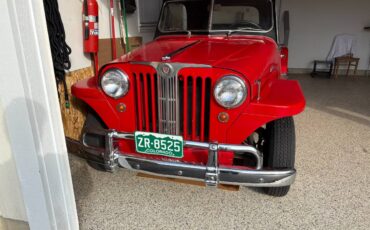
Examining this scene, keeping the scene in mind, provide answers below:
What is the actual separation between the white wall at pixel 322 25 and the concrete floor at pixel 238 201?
4706 millimetres

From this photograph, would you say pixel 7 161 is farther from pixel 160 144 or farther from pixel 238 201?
pixel 238 201

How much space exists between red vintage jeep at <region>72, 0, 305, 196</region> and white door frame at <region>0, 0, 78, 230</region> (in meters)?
0.42

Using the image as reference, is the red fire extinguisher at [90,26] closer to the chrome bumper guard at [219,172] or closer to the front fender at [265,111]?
the chrome bumper guard at [219,172]

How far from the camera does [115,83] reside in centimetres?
159

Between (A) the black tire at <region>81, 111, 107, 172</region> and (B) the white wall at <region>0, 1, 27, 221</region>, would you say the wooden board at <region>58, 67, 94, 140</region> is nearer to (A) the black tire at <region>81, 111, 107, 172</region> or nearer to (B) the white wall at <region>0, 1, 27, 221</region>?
(A) the black tire at <region>81, 111, 107, 172</region>

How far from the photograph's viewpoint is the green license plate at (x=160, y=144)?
1.45 meters

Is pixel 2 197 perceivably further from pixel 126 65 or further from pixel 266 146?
pixel 266 146

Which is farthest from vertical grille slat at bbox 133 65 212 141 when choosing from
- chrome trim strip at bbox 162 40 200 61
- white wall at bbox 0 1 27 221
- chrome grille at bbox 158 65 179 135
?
white wall at bbox 0 1 27 221

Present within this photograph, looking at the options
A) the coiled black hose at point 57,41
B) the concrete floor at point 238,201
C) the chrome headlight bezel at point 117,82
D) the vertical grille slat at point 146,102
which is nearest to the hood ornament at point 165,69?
the vertical grille slat at point 146,102

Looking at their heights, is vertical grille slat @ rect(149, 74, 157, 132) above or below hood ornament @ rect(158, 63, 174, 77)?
below

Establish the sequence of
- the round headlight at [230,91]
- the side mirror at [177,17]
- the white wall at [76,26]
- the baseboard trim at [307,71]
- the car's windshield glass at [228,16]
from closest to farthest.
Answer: the round headlight at [230,91] → the white wall at [76,26] → the car's windshield glass at [228,16] → the side mirror at [177,17] → the baseboard trim at [307,71]

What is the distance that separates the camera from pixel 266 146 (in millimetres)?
1678

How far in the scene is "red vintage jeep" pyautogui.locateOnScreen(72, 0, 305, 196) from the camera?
1417mm

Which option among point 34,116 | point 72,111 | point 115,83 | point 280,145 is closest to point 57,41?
point 72,111
